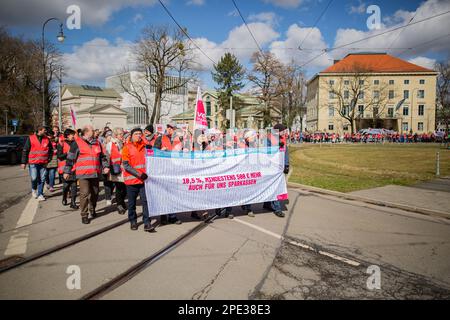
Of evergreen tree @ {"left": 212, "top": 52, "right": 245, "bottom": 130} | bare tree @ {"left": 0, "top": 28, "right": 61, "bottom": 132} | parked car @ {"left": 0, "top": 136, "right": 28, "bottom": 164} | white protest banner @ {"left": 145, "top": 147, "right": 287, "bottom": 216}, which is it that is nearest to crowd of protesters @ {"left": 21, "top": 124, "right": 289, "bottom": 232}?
white protest banner @ {"left": 145, "top": 147, "right": 287, "bottom": 216}

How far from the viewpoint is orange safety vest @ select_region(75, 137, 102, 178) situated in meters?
6.36

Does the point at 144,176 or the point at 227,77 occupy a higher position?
the point at 227,77

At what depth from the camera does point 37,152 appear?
8625 millimetres

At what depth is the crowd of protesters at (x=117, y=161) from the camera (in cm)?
597

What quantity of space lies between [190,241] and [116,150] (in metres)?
3.99

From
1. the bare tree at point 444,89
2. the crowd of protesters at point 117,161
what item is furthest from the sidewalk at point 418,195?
the bare tree at point 444,89

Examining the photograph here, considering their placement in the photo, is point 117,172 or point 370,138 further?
point 370,138

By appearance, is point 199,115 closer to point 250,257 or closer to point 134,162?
point 134,162

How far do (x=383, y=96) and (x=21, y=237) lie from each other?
7856 cm

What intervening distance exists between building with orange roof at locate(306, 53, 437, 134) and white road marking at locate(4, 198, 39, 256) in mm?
70723

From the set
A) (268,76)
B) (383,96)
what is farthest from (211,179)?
(383,96)

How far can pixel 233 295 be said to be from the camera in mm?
3514
